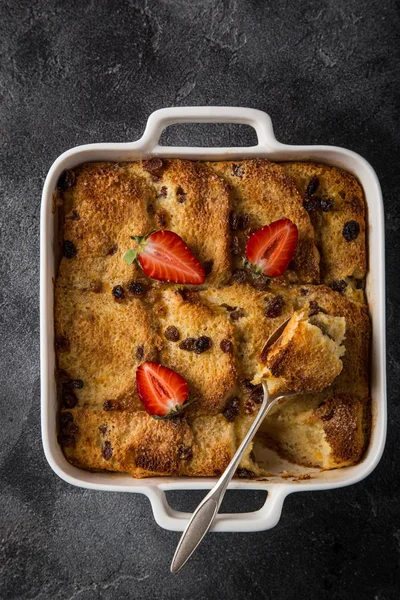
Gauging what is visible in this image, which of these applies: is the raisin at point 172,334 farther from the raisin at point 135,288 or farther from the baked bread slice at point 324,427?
the baked bread slice at point 324,427

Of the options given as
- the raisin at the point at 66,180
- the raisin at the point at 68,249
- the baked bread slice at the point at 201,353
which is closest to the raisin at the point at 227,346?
the baked bread slice at the point at 201,353

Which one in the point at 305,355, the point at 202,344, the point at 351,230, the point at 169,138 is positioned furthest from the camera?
the point at 169,138

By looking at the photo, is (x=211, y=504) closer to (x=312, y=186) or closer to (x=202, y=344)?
(x=202, y=344)

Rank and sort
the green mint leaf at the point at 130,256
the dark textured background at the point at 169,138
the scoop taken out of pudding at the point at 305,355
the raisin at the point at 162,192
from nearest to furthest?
the scoop taken out of pudding at the point at 305,355 → the green mint leaf at the point at 130,256 → the raisin at the point at 162,192 → the dark textured background at the point at 169,138

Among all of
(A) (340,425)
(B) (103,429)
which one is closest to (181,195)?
(B) (103,429)

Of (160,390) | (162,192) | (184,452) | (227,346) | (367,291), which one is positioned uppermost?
(162,192)

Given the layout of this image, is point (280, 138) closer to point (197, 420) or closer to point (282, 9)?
point (282, 9)

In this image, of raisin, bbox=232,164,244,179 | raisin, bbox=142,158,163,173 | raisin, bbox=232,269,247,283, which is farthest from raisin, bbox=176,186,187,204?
raisin, bbox=232,269,247,283
